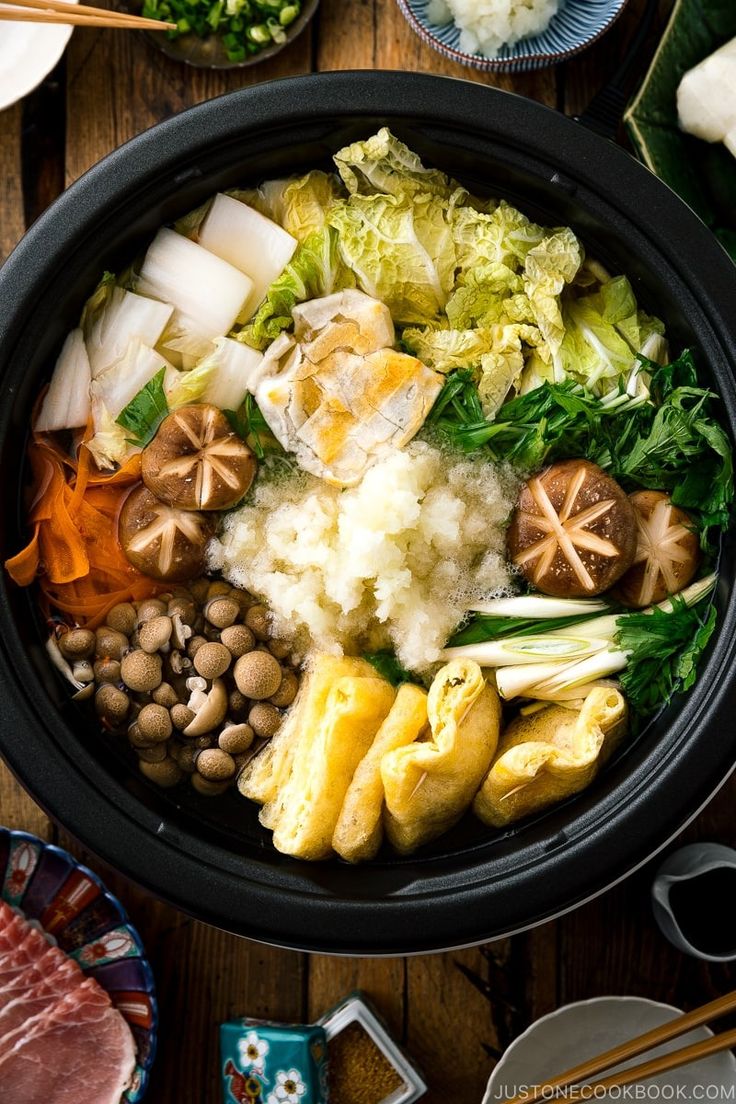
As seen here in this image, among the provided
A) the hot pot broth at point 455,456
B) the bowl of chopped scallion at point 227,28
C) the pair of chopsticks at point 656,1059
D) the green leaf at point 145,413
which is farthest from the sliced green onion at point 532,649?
the bowl of chopped scallion at point 227,28

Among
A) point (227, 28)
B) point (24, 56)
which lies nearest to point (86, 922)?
point (24, 56)

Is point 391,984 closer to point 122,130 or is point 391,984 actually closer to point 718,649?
point 718,649

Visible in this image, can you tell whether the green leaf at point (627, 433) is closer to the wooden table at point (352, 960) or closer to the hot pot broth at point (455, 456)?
the hot pot broth at point (455, 456)

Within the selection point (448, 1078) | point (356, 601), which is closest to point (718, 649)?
point (356, 601)

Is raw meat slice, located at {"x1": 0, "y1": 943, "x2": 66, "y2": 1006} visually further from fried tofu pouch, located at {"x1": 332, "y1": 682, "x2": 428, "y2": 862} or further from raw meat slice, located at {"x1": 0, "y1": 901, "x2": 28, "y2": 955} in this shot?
fried tofu pouch, located at {"x1": 332, "y1": 682, "x2": 428, "y2": 862}

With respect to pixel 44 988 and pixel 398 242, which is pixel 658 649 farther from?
pixel 44 988

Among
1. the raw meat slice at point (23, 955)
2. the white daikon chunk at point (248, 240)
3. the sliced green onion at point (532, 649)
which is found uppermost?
the white daikon chunk at point (248, 240)

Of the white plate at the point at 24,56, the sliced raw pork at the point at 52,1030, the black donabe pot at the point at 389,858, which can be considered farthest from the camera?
the white plate at the point at 24,56

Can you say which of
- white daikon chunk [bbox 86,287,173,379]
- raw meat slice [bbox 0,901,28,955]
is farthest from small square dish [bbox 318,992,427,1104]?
white daikon chunk [bbox 86,287,173,379]
